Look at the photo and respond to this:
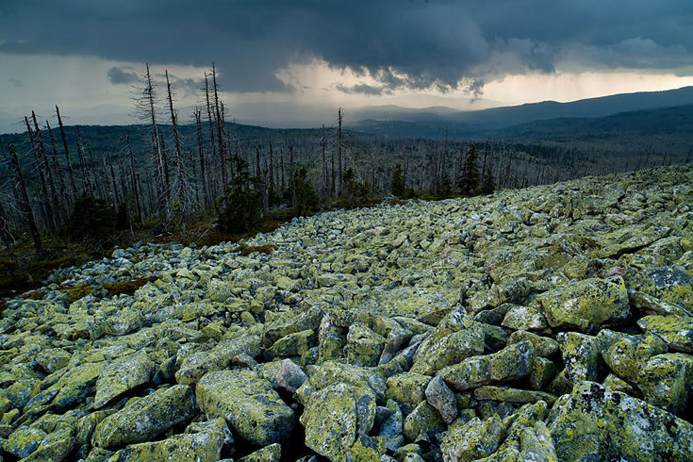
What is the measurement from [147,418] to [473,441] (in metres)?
4.66

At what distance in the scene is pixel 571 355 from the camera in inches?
165

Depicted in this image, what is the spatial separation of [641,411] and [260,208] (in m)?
28.6

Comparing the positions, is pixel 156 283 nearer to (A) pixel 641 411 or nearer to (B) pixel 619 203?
(A) pixel 641 411

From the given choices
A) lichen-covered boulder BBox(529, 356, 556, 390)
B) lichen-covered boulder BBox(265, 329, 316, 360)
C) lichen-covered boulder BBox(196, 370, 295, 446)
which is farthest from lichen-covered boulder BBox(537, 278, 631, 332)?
lichen-covered boulder BBox(265, 329, 316, 360)

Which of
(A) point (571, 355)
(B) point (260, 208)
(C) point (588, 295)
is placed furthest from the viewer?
(B) point (260, 208)

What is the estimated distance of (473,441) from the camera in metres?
3.41

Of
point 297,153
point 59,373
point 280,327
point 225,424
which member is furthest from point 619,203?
point 297,153

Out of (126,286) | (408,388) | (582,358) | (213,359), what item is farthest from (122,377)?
(126,286)

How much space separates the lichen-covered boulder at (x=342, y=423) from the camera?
3.77 metres

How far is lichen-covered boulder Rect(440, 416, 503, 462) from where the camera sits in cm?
336

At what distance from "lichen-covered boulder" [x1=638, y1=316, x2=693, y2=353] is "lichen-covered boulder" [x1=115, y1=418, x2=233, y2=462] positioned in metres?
5.87

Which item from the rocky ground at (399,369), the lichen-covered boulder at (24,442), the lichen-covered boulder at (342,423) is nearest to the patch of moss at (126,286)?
the rocky ground at (399,369)

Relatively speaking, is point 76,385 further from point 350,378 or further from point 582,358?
point 582,358

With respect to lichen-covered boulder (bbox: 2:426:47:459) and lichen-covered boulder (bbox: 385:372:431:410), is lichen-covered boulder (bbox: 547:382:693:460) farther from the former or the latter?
lichen-covered boulder (bbox: 2:426:47:459)
